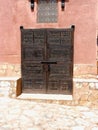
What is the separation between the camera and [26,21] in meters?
9.48

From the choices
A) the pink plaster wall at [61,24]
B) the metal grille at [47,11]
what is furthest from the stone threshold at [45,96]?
the metal grille at [47,11]

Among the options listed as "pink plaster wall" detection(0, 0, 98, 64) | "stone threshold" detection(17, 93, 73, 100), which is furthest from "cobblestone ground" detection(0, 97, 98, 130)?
"pink plaster wall" detection(0, 0, 98, 64)

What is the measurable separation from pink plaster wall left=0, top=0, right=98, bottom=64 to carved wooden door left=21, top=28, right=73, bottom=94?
240 mm

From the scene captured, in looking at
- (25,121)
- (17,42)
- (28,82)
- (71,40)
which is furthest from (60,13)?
(25,121)

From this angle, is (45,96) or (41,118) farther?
(45,96)

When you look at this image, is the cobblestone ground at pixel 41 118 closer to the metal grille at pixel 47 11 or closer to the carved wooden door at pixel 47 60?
the carved wooden door at pixel 47 60

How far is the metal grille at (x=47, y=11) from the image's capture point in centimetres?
→ 937

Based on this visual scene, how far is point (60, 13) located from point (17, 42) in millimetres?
1952

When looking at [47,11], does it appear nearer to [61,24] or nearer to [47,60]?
[61,24]

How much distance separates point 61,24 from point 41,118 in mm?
4309

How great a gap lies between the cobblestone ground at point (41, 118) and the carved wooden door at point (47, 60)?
2181mm

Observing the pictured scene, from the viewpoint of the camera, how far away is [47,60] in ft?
30.6

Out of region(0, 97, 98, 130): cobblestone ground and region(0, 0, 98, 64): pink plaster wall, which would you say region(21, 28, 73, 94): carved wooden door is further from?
region(0, 97, 98, 130): cobblestone ground

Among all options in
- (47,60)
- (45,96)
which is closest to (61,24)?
(47,60)
